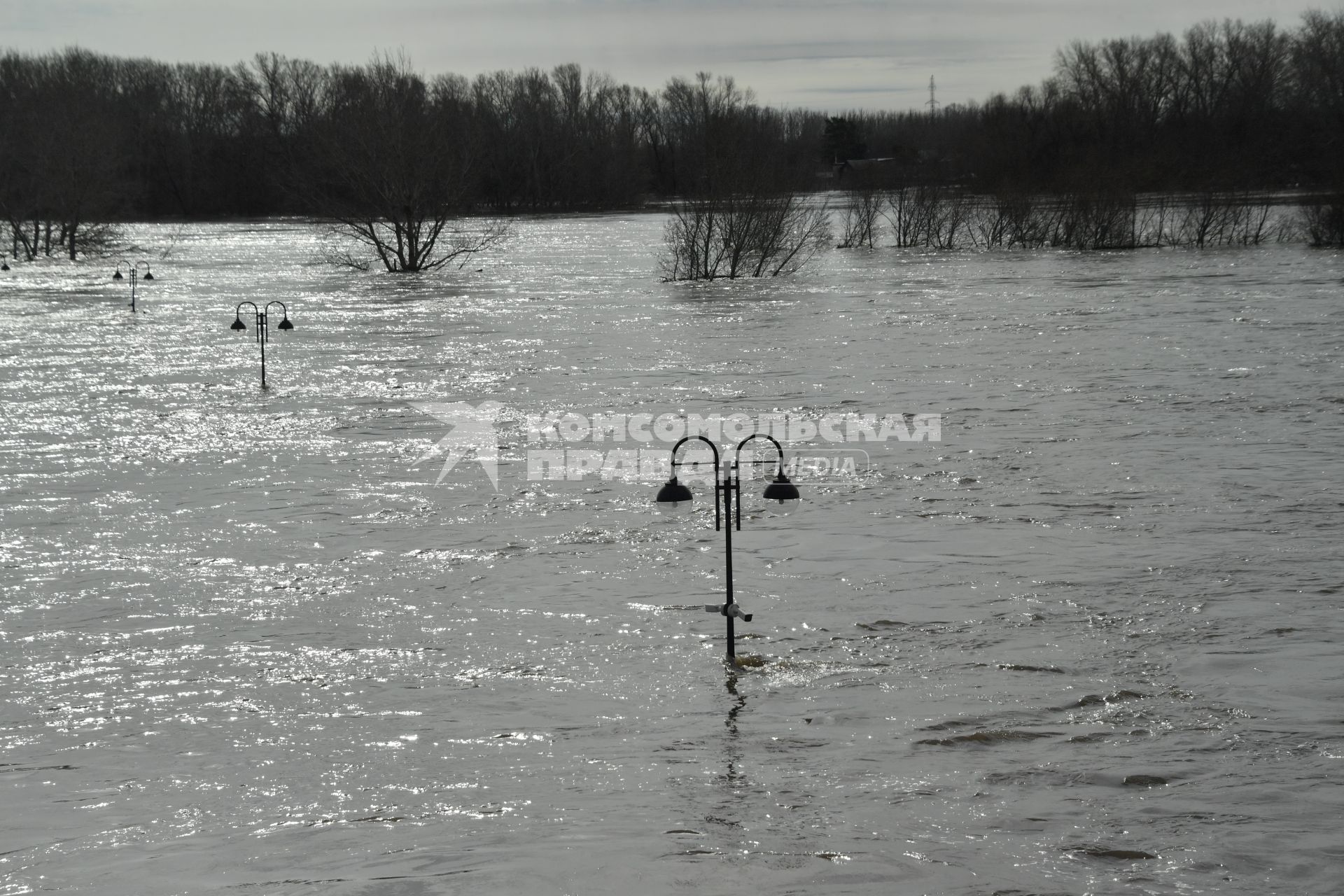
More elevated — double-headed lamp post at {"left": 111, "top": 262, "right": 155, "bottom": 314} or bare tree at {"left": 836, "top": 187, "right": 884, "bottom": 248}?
bare tree at {"left": 836, "top": 187, "right": 884, "bottom": 248}

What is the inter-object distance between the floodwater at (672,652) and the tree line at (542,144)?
88.7 feet

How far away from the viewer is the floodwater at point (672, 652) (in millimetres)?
6273

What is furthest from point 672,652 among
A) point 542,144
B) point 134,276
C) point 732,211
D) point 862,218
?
point 542,144

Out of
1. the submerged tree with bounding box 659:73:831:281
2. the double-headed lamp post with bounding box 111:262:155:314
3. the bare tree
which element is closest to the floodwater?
the double-headed lamp post with bounding box 111:262:155:314

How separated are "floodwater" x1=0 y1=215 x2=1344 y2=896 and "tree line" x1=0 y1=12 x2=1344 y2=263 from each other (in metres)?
27.0

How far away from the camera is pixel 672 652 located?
8844 mm

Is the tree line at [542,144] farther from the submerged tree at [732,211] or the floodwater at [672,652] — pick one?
the floodwater at [672,652]

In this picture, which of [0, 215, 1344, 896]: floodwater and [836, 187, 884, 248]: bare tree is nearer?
[0, 215, 1344, 896]: floodwater

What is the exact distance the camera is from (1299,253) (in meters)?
43.4

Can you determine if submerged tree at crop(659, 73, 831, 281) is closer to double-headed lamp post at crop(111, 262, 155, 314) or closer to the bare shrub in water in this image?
A: the bare shrub in water

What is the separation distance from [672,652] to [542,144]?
103986mm

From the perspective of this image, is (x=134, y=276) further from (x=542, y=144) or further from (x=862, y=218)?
(x=542, y=144)

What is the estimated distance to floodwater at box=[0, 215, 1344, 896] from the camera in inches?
247

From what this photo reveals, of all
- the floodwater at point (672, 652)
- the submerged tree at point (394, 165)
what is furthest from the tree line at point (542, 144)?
the floodwater at point (672, 652)
